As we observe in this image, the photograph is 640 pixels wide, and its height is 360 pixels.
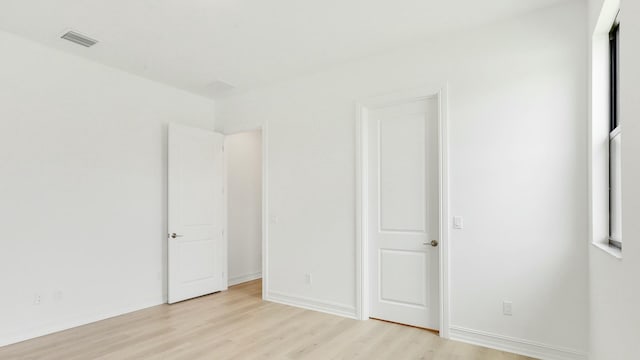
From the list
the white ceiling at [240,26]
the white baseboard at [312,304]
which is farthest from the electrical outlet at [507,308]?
the white ceiling at [240,26]

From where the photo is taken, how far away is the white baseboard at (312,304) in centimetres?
405

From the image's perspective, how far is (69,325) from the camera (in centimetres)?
377

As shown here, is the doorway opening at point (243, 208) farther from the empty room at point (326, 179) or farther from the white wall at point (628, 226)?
the white wall at point (628, 226)

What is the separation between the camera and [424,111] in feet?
12.1

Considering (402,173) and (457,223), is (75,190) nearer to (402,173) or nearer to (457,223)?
(402,173)

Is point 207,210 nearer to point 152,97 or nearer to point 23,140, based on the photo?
point 152,97

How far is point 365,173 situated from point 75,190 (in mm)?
3177

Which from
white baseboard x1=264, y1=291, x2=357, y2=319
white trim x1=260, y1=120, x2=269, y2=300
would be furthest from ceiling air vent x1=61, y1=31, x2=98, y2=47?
white baseboard x1=264, y1=291, x2=357, y2=319

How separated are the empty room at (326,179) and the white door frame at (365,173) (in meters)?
0.02

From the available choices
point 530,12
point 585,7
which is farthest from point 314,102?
point 585,7

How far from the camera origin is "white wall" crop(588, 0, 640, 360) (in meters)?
1.40

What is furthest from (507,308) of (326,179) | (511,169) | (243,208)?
(243,208)

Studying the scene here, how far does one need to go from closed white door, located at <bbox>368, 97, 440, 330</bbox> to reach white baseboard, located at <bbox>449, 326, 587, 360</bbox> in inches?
11.9

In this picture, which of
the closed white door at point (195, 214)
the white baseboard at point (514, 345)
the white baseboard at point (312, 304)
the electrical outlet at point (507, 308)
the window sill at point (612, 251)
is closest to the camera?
the window sill at point (612, 251)
